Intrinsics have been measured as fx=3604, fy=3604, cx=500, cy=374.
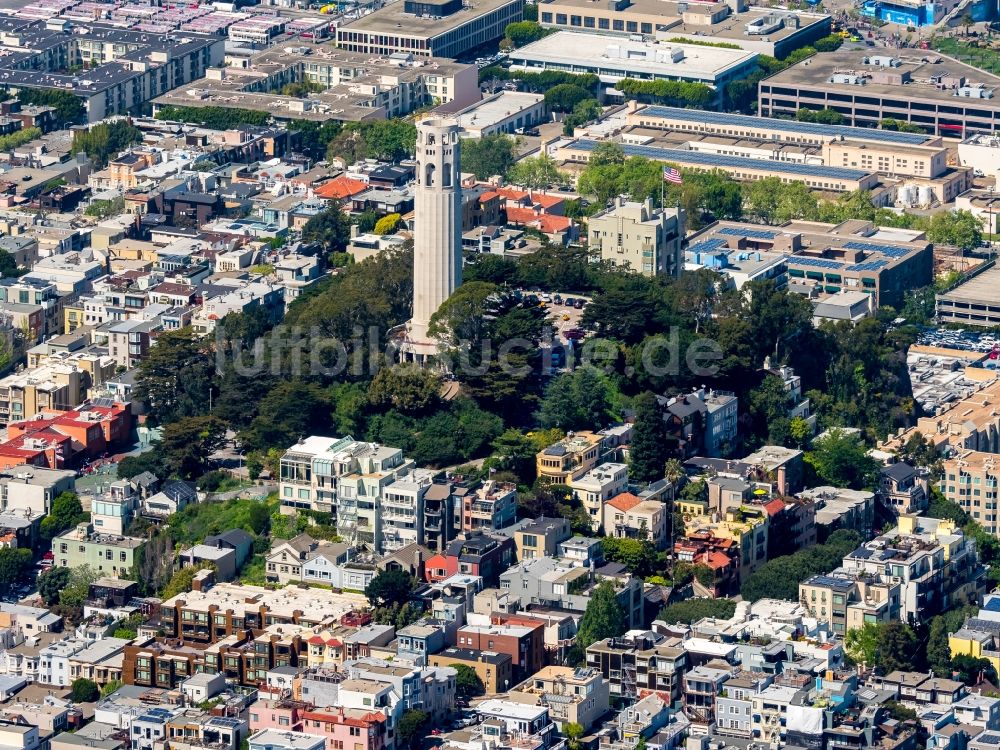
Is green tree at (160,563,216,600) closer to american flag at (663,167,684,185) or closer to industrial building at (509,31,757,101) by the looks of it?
american flag at (663,167,684,185)

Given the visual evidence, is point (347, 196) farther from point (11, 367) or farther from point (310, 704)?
point (310, 704)

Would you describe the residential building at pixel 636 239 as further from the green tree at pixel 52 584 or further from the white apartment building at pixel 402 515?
the green tree at pixel 52 584

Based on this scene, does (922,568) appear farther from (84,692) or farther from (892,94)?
(892,94)

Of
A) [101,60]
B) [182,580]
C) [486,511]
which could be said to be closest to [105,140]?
[101,60]

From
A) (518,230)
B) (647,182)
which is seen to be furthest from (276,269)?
(647,182)

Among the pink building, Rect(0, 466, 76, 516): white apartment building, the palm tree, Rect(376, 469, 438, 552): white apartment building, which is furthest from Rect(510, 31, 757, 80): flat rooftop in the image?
the pink building
